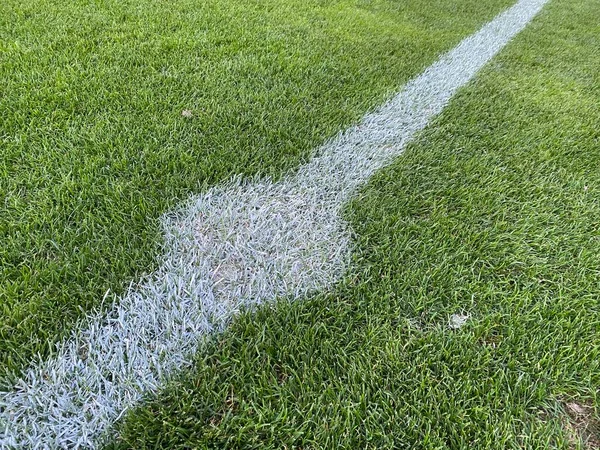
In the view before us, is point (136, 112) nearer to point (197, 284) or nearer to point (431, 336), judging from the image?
point (197, 284)

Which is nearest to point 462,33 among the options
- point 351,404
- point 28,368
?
point 351,404

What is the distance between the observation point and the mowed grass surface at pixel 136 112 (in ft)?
4.14

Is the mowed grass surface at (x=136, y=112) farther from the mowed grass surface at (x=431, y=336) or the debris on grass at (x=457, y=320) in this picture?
the debris on grass at (x=457, y=320)

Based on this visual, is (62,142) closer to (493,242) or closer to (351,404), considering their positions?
(351,404)

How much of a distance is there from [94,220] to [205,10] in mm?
2503

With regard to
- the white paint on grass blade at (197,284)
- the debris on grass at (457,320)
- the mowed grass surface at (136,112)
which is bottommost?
the debris on grass at (457,320)

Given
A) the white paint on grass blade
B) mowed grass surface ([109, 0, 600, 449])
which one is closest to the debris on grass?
mowed grass surface ([109, 0, 600, 449])

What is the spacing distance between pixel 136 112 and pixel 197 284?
109 cm

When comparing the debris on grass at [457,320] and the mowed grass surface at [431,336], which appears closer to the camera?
the mowed grass surface at [431,336]

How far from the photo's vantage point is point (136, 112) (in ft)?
6.43

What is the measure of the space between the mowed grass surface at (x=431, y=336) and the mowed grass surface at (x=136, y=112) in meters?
0.46

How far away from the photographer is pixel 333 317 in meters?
1.24

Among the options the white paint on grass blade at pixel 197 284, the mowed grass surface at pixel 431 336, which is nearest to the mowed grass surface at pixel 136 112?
the white paint on grass blade at pixel 197 284

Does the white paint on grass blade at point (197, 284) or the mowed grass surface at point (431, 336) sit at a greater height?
the white paint on grass blade at point (197, 284)
